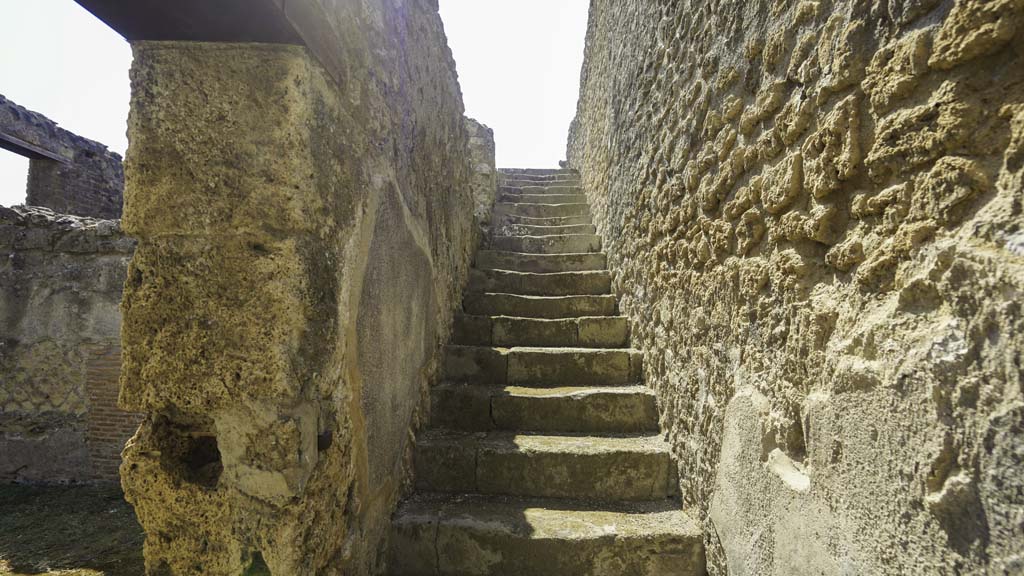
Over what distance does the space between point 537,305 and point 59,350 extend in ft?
14.0

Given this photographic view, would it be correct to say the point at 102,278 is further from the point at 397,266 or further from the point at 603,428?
the point at 603,428

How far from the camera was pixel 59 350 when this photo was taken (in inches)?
161

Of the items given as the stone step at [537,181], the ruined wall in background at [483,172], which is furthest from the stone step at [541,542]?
the stone step at [537,181]

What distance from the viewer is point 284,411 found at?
1279 mm

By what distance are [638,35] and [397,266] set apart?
9.35 ft

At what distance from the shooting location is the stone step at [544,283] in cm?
412

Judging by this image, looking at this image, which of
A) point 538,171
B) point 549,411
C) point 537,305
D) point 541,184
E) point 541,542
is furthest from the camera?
point 538,171

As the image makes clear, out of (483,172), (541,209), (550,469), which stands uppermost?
(483,172)

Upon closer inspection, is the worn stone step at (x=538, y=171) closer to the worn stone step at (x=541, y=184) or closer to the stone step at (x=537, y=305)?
the worn stone step at (x=541, y=184)

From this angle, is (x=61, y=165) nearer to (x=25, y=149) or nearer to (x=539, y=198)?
(x=25, y=149)

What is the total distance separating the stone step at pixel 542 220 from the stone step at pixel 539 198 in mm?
585

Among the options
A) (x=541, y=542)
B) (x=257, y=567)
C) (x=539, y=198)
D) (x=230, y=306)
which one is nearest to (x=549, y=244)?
(x=539, y=198)

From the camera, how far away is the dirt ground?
2725mm

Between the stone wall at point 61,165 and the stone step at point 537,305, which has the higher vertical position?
the stone wall at point 61,165
